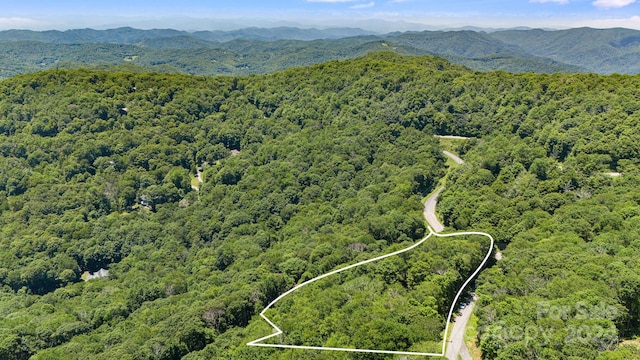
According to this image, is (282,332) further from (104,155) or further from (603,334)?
(104,155)

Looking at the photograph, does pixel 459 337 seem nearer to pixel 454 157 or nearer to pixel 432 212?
pixel 432 212

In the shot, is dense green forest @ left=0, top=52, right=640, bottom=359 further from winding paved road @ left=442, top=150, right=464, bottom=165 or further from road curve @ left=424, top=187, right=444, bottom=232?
winding paved road @ left=442, top=150, right=464, bottom=165

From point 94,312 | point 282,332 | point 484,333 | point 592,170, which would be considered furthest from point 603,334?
point 94,312

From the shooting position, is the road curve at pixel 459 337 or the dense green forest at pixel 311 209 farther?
the dense green forest at pixel 311 209

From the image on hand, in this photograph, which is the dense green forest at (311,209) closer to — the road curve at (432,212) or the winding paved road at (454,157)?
the road curve at (432,212)

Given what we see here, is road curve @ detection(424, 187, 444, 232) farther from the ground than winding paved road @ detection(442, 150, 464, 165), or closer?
closer

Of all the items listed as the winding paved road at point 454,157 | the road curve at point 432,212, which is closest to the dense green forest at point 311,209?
the road curve at point 432,212

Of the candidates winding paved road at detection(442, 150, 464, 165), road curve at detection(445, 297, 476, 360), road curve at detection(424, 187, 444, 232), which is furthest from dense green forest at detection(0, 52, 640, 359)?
winding paved road at detection(442, 150, 464, 165)

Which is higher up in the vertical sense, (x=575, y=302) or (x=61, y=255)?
(x=575, y=302)
